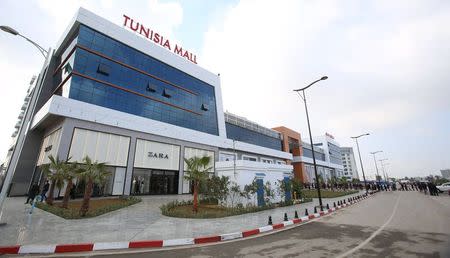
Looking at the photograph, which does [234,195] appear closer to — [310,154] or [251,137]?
[251,137]

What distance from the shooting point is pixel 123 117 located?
87.2 feet

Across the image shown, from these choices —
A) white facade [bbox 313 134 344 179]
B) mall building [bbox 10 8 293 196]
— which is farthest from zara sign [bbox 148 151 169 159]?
→ white facade [bbox 313 134 344 179]

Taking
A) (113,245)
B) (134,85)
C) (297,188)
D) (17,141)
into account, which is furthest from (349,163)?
(17,141)

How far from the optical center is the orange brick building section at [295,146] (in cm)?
6386

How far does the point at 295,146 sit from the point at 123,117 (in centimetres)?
5487

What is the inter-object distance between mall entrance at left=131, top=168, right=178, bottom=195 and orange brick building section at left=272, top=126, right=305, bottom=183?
131 ft

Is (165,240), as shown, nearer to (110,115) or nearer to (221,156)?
(110,115)

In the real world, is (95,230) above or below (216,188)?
below

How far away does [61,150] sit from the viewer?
21062mm

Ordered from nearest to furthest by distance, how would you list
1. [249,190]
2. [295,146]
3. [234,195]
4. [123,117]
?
[249,190] < [234,195] < [123,117] < [295,146]

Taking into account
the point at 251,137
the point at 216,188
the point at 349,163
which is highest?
the point at 349,163

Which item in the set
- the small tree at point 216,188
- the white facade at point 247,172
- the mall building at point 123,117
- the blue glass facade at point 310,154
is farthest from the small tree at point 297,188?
the blue glass facade at point 310,154

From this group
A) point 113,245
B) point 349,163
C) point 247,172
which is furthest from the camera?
point 349,163

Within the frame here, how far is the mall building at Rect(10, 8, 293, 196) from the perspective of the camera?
899 inches
